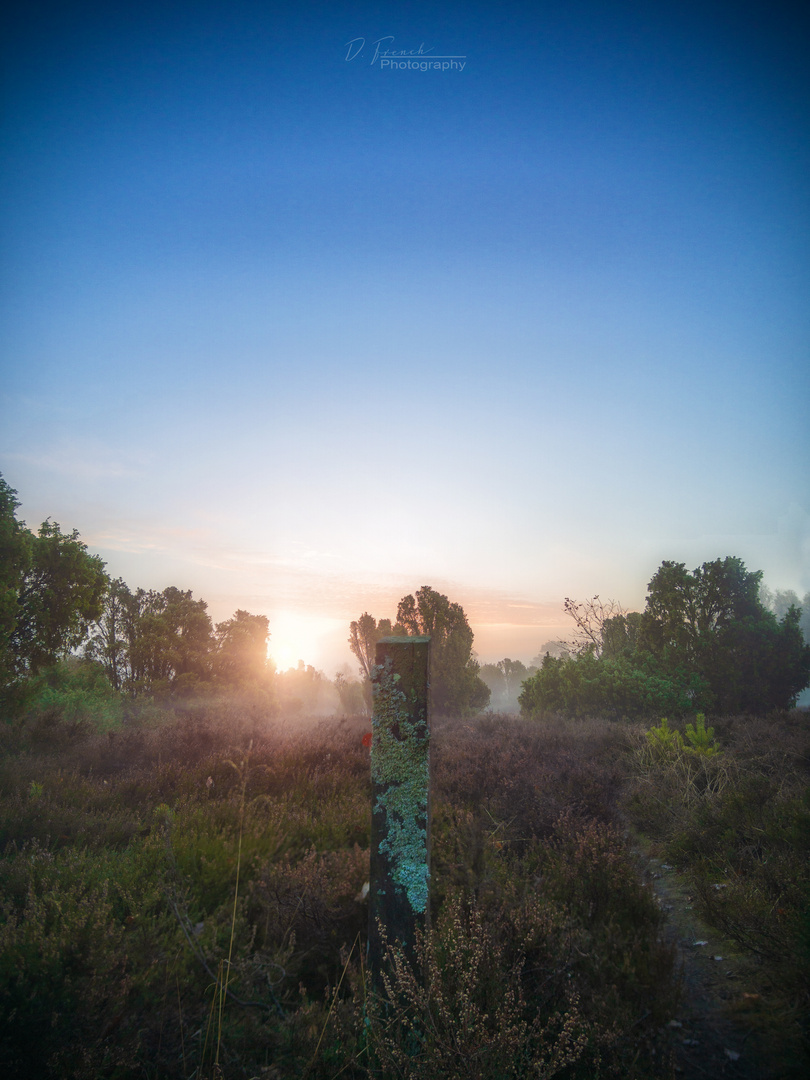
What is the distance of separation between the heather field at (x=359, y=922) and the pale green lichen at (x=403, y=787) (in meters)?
0.36

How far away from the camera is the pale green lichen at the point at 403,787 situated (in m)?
2.70

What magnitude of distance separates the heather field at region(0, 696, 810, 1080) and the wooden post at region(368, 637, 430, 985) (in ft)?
0.90

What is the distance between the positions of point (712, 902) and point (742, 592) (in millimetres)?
15958

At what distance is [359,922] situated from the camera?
3.44m

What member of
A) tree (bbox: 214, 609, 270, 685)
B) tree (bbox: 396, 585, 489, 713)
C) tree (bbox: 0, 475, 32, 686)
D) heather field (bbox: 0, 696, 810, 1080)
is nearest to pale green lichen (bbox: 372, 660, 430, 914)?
heather field (bbox: 0, 696, 810, 1080)

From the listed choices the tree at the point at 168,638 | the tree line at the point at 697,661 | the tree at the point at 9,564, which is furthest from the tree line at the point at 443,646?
the tree at the point at 9,564

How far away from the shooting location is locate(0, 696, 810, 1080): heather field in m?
2.15

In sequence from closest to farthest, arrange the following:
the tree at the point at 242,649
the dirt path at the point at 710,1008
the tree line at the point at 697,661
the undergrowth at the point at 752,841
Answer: the dirt path at the point at 710,1008
the undergrowth at the point at 752,841
the tree line at the point at 697,661
the tree at the point at 242,649

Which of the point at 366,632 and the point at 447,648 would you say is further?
the point at 366,632

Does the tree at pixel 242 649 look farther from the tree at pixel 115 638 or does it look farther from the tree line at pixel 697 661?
the tree line at pixel 697 661

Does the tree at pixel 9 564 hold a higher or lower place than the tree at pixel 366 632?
higher

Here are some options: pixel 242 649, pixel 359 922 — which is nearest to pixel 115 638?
pixel 242 649

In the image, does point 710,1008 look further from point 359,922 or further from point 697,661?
point 697,661

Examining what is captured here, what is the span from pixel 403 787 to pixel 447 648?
21172 millimetres
